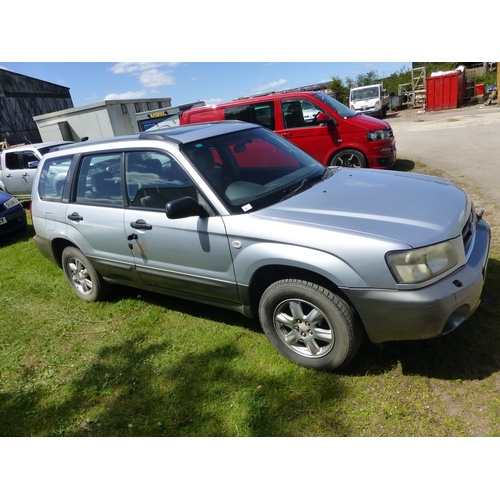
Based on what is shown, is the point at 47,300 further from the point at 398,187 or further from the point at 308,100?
the point at 308,100

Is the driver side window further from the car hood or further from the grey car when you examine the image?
the car hood

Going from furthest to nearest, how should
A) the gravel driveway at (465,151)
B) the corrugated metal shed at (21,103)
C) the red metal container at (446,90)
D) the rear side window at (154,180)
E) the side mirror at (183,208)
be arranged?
1. the corrugated metal shed at (21,103)
2. the red metal container at (446,90)
3. the gravel driveway at (465,151)
4. the rear side window at (154,180)
5. the side mirror at (183,208)

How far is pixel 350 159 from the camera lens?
7.68 m

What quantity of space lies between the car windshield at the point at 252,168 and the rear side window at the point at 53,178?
184 cm

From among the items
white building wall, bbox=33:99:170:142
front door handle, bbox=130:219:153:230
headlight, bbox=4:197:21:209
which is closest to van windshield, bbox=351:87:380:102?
white building wall, bbox=33:99:170:142

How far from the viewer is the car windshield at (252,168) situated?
10.2 feet

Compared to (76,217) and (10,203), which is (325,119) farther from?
(10,203)

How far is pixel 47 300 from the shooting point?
492cm

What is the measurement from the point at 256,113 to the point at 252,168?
5387mm

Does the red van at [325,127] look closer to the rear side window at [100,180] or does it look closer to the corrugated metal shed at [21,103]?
the rear side window at [100,180]

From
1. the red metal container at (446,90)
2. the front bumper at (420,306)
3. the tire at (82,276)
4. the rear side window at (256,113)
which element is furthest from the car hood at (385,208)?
the red metal container at (446,90)

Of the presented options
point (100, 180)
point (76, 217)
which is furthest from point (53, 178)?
point (100, 180)

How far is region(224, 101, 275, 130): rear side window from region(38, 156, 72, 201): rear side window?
485cm

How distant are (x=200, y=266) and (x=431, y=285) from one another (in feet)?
5.55
